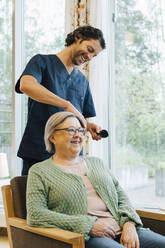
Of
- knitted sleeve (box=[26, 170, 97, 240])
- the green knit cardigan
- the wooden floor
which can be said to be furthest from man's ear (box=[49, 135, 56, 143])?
the wooden floor

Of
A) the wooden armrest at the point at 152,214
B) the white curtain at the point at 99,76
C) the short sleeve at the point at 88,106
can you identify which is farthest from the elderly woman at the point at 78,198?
the white curtain at the point at 99,76

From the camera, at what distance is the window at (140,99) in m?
2.94

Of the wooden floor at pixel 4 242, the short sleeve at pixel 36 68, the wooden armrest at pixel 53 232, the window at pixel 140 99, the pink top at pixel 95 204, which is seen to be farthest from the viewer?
the wooden floor at pixel 4 242

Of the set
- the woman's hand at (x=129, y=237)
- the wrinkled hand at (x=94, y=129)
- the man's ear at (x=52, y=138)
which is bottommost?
the woman's hand at (x=129, y=237)

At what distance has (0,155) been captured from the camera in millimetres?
3396

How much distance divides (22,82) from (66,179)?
598 mm

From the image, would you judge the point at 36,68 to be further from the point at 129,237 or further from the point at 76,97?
the point at 129,237

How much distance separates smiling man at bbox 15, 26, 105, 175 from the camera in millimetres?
1990

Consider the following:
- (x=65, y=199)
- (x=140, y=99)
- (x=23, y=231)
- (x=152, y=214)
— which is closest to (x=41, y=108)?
(x=65, y=199)

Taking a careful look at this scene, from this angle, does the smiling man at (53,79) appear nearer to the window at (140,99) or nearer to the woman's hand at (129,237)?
the woman's hand at (129,237)

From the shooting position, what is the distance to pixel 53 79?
6.79 ft

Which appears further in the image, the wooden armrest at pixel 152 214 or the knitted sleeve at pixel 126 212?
the wooden armrest at pixel 152 214

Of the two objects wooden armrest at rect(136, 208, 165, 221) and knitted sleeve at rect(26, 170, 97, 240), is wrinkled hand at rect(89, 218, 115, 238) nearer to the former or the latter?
knitted sleeve at rect(26, 170, 97, 240)

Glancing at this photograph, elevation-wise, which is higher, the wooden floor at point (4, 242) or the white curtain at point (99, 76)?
the white curtain at point (99, 76)
